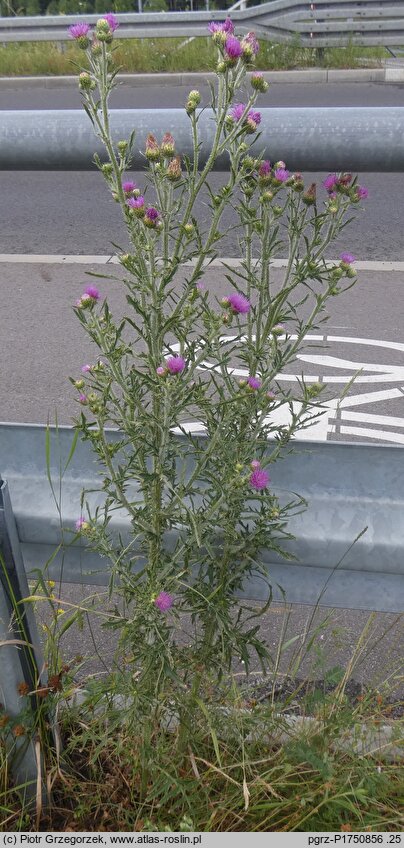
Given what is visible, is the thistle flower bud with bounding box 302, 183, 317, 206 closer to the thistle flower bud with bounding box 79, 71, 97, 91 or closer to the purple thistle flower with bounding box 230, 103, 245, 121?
the purple thistle flower with bounding box 230, 103, 245, 121

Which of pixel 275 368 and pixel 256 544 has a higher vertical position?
pixel 275 368

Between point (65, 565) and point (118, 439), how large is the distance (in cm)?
32

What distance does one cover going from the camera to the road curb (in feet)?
48.3

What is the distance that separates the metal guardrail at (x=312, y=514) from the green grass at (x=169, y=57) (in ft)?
47.1

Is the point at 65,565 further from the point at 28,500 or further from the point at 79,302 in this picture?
the point at 79,302

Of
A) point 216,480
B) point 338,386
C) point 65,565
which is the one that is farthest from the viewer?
point 338,386

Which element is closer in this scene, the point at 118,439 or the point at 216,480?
the point at 216,480

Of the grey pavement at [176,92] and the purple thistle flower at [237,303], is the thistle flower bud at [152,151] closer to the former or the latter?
the purple thistle flower at [237,303]

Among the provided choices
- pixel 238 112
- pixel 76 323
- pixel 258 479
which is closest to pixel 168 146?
pixel 238 112

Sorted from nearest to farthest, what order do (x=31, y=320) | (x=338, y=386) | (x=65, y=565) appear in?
(x=65, y=565)
(x=338, y=386)
(x=31, y=320)

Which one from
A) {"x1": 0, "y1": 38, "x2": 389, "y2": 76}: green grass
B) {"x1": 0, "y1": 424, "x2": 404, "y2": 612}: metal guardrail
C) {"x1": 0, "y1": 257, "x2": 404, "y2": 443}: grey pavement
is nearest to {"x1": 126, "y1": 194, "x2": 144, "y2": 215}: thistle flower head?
{"x1": 0, "y1": 424, "x2": 404, "y2": 612}: metal guardrail

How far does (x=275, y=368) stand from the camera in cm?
172

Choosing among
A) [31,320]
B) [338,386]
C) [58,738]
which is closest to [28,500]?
[58,738]

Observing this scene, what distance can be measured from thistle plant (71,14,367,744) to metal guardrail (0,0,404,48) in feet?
48.9
